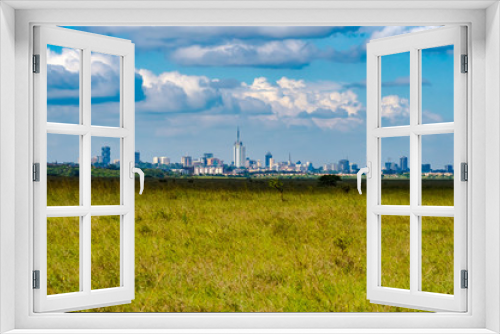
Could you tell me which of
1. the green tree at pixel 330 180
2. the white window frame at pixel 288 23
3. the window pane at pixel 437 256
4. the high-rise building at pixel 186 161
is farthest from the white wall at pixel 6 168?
the green tree at pixel 330 180

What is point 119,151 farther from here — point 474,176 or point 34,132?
point 474,176

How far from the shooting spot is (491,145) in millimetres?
2086

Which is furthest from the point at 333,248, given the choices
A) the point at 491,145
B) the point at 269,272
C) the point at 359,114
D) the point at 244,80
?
the point at 491,145

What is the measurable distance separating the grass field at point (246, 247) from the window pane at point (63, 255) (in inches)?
0.6

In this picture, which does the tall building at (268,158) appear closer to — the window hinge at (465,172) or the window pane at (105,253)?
the window pane at (105,253)

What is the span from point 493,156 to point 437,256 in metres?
4.73

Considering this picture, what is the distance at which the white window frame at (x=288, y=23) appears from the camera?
212 cm

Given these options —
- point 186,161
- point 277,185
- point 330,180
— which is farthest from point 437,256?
point 186,161

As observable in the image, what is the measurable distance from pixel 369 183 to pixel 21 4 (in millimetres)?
2010

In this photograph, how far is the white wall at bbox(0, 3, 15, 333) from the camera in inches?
80.5

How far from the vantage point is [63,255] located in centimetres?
596

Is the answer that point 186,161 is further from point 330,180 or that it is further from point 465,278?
point 465,278

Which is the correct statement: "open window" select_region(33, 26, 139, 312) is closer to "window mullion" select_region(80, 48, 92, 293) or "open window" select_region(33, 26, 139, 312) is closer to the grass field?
"window mullion" select_region(80, 48, 92, 293)

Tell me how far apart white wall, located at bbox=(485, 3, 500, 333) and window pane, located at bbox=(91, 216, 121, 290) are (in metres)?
4.17
